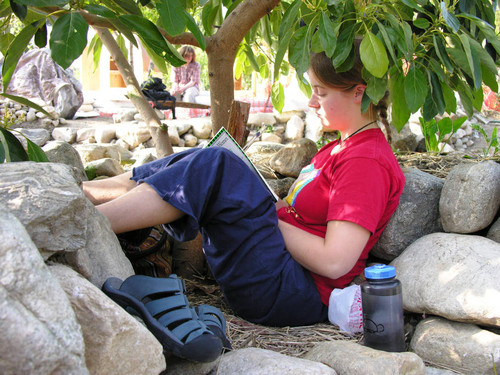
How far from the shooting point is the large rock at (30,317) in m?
0.89

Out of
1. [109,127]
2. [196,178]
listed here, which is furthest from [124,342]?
[109,127]

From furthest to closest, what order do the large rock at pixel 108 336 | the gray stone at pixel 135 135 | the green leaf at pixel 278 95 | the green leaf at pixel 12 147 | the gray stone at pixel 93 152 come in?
the gray stone at pixel 135 135 → the gray stone at pixel 93 152 → the green leaf at pixel 278 95 → the green leaf at pixel 12 147 → the large rock at pixel 108 336

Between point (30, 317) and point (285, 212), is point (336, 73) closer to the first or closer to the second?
point (285, 212)

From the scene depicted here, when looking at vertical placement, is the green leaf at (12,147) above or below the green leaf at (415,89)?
below

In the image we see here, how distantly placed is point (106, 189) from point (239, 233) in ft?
2.30

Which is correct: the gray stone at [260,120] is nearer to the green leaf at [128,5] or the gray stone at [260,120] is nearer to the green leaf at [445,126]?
the green leaf at [445,126]

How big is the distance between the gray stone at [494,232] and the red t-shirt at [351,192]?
1.36 ft

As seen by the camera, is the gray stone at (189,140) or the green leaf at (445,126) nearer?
the green leaf at (445,126)

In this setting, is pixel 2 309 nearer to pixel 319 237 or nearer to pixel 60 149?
pixel 319 237

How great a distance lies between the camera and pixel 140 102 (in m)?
3.09

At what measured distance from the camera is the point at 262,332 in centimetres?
199

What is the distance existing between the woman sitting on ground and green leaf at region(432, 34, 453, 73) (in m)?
0.32

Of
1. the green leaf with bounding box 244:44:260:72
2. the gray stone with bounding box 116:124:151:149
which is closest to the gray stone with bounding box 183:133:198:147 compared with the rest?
the gray stone with bounding box 116:124:151:149

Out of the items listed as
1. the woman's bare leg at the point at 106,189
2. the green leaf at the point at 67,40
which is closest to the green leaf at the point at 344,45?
the green leaf at the point at 67,40
